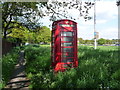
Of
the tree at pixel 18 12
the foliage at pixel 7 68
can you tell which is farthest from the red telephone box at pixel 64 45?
the tree at pixel 18 12

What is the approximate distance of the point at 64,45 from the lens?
6973 millimetres

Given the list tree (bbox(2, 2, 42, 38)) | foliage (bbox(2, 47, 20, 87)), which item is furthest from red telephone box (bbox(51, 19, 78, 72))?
tree (bbox(2, 2, 42, 38))

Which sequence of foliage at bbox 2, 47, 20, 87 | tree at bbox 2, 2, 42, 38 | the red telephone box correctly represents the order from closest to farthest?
the red telephone box, foliage at bbox 2, 47, 20, 87, tree at bbox 2, 2, 42, 38

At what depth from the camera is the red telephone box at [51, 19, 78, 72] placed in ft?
22.5

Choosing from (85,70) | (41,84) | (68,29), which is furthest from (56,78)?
(68,29)

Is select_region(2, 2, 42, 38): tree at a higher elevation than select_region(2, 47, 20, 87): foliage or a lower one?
higher

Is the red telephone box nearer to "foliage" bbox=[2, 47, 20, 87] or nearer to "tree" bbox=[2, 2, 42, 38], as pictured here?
"foliage" bbox=[2, 47, 20, 87]

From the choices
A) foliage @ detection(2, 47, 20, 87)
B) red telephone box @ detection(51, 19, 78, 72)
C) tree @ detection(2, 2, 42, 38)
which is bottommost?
foliage @ detection(2, 47, 20, 87)

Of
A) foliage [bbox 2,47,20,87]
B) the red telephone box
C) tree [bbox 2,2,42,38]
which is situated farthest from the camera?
tree [bbox 2,2,42,38]

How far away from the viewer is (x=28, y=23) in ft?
63.3

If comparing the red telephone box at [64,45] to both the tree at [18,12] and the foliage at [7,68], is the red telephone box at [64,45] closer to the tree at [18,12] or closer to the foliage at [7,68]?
the foliage at [7,68]

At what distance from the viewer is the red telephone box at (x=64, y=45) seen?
6863mm

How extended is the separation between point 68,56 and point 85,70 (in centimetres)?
149

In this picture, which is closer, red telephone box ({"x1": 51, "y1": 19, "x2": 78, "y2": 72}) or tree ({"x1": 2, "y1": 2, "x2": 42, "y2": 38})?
red telephone box ({"x1": 51, "y1": 19, "x2": 78, "y2": 72})
